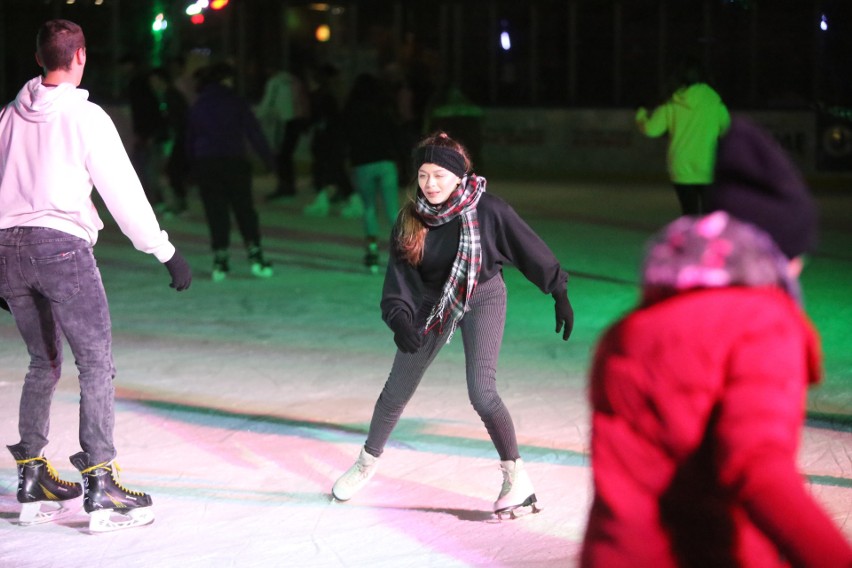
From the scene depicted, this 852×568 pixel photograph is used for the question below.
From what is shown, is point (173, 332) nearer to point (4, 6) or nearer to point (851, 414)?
point (851, 414)

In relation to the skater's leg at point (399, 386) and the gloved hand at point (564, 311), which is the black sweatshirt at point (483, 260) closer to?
the gloved hand at point (564, 311)

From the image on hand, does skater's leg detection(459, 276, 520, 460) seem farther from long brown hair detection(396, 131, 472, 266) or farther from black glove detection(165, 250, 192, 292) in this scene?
black glove detection(165, 250, 192, 292)

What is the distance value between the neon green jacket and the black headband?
4.95m

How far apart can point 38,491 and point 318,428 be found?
5.15 feet

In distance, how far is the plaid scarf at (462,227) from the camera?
431 centimetres

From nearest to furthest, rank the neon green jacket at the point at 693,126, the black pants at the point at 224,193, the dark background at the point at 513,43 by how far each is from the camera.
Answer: the neon green jacket at the point at 693,126 → the black pants at the point at 224,193 → the dark background at the point at 513,43

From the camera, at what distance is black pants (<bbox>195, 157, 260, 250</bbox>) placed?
32.7 ft

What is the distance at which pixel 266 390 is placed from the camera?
651cm

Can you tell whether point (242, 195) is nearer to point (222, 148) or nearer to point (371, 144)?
point (222, 148)

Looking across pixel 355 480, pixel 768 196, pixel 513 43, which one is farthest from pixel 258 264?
pixel 513 43

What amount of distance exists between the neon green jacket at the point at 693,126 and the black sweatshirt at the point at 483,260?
4.82 meters

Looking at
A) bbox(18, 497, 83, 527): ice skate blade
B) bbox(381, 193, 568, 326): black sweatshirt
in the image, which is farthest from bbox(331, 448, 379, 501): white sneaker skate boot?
bbox(18, 497, 83, 527): ice skate blade

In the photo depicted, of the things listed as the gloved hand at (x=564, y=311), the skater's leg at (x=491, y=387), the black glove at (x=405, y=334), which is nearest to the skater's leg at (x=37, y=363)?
the black glove at (x=405, y=334)

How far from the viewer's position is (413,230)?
14.3 feet
